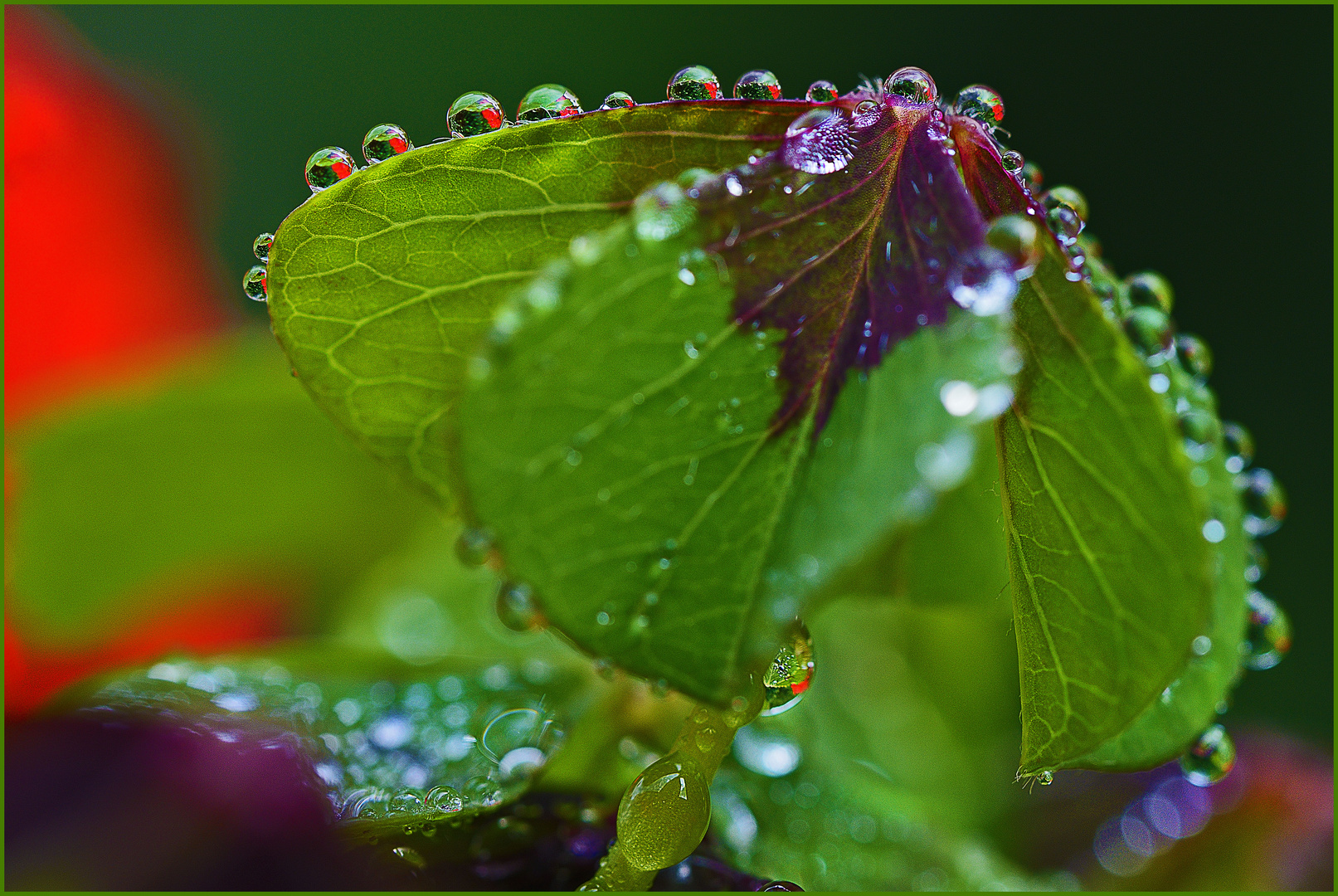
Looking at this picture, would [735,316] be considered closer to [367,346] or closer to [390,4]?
[367,346]

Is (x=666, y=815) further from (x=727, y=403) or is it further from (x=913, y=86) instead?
(x=913, y=86)

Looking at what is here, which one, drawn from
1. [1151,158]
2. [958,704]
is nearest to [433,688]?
[958,704]

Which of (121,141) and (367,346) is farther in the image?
(121,141)

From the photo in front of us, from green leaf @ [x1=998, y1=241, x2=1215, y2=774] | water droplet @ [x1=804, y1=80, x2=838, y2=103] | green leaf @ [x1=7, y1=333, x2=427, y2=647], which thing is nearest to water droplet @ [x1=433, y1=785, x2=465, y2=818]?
green leaf @ [x1=998, y1=241, x2=1215, y2=774]

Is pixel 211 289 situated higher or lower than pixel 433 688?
higher

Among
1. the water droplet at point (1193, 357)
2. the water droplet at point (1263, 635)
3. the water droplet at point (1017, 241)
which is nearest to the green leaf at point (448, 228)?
the water droplet at point (1017, 241)

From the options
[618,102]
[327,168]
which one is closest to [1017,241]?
[618,102]

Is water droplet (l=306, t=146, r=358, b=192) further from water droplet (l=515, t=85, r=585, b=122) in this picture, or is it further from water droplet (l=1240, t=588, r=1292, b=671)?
water droplet (l=1240, t=588, r=1292, b=671)
